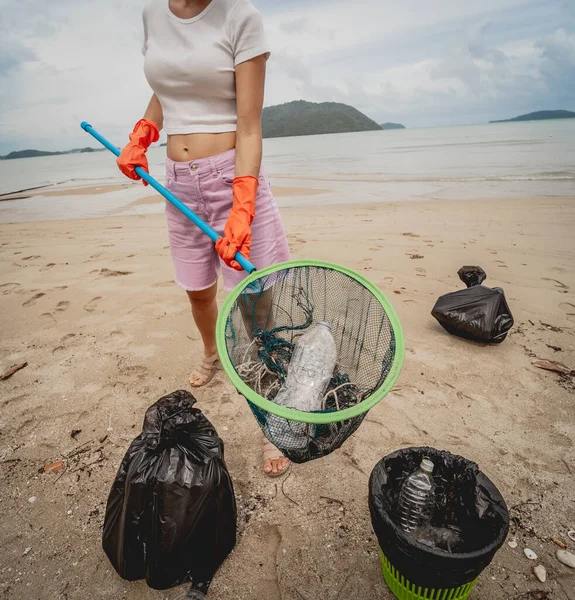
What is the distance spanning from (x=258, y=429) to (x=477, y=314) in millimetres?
1740

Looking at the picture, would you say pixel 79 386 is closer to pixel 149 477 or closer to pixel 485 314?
pixel 149 477

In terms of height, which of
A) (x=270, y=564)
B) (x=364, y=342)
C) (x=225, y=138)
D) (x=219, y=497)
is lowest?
(x=270, y=564)

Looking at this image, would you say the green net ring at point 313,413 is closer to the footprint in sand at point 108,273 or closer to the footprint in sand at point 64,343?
the footprint in sand at point 64,343

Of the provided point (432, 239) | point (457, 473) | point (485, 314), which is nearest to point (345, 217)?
point (432, 239)

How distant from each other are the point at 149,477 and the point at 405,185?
1142 centimetres

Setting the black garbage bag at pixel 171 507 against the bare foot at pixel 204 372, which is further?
the bare foot at pixel 204 372

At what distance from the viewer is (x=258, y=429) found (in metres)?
2.07

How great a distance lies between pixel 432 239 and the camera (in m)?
5.09

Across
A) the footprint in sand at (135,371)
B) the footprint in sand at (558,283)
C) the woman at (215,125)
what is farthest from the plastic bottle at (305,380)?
the footprint in sand at (558,283)

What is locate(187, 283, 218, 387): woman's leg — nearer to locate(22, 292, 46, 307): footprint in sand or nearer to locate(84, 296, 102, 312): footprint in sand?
locate(84, 296, 102, 312): footprint in sand

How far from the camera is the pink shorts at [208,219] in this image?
1.74m

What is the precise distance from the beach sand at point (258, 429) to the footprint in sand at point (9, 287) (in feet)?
0.09

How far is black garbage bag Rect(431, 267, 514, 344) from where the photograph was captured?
8.49 feet

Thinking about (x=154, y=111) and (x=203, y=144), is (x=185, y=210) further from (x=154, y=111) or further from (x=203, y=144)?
(x=154, y=111)
